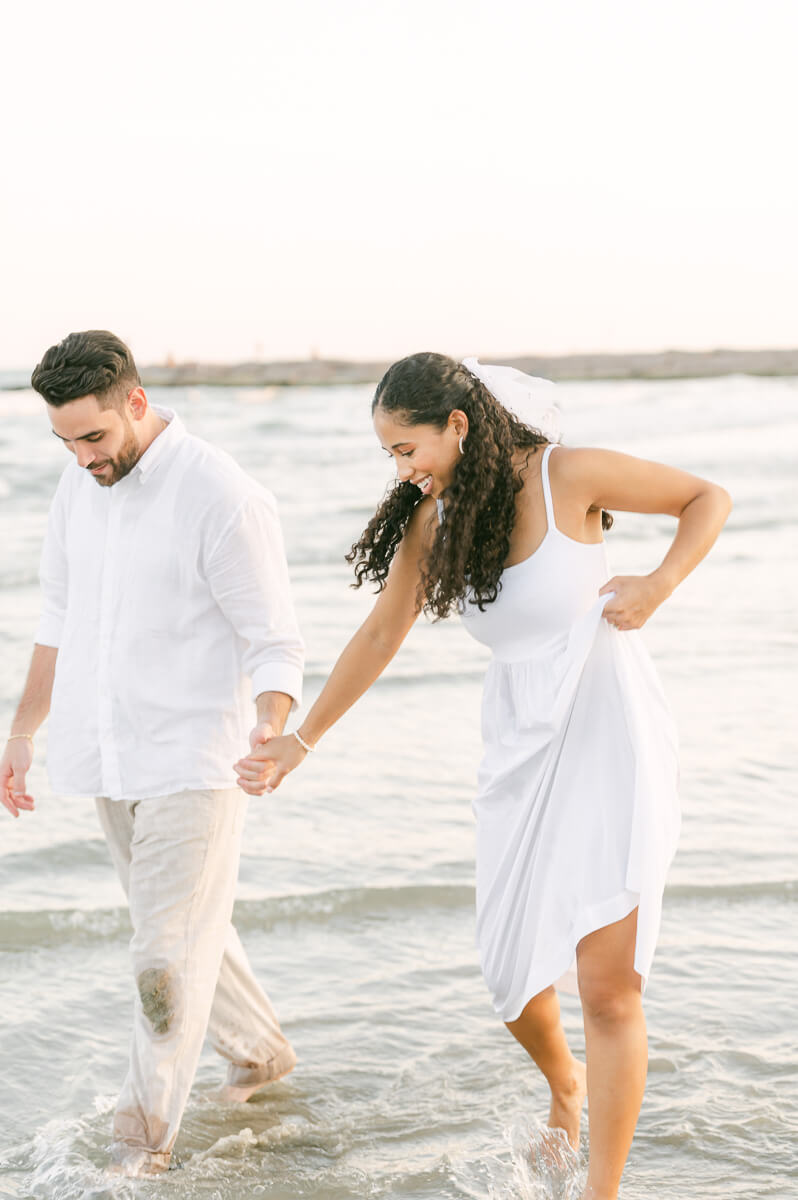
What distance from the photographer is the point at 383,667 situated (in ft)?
11.3

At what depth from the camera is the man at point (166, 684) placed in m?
3.44

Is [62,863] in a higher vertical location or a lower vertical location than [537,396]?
lower

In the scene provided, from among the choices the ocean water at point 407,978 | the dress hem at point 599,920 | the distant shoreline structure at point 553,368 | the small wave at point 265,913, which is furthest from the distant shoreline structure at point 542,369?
the dress hem at point 599,920

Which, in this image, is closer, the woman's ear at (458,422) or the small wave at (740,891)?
the woman's ear at (458,422)

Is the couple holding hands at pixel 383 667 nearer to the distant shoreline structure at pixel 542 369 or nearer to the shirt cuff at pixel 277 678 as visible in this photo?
the shirt cuff at pixel 277 678

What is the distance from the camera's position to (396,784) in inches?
275

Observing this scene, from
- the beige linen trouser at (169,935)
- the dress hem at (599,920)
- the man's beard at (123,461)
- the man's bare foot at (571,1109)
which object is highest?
the man's beard at (123,461)

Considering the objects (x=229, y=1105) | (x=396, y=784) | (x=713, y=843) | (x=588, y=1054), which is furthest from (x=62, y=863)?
(x=588, y=1054)

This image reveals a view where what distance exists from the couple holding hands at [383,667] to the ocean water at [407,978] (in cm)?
35

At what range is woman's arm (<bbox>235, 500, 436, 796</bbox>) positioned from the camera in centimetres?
336

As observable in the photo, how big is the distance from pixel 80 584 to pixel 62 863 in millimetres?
2845

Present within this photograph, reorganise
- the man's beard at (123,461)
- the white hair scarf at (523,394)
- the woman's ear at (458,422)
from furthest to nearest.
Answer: the man's beard at (123,461) → the white hair scarf at (523,394) → the woman's ear at (458,422)

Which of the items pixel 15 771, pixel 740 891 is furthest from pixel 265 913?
pixel 15 771

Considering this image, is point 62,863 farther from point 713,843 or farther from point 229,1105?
point 713,843
